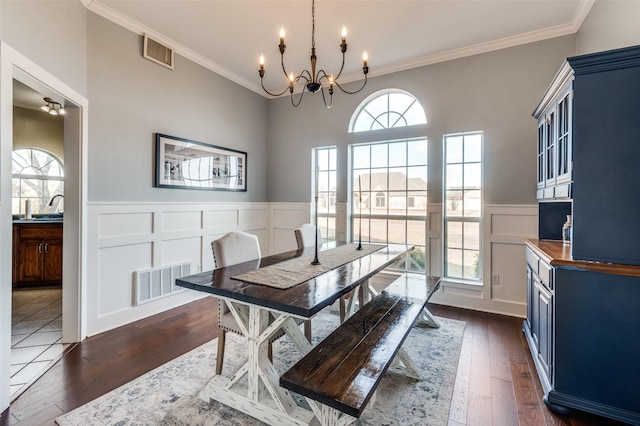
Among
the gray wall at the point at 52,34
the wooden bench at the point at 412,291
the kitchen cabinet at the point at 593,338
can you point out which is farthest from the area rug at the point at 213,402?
the gray wall at the point at 52,34

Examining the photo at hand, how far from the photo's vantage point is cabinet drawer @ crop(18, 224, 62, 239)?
160 inches

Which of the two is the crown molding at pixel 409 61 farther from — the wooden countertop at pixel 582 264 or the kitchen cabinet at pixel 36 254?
the kitchen cabinet at pixel 36 254

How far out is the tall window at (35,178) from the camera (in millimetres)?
4453

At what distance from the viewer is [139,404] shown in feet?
5.90

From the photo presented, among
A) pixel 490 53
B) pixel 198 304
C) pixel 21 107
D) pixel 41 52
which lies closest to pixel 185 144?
pixel 41 52

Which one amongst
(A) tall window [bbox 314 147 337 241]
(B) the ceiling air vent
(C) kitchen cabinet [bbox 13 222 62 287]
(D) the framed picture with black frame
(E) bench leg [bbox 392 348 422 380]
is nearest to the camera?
(E) bench leg [bbox 392 348 422 380]

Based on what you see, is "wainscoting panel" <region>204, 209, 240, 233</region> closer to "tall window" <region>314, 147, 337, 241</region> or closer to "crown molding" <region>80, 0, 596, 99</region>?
"tall window" <region>314, 147, 337, 241</region>

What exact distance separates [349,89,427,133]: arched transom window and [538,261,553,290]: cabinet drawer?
7.34 ft

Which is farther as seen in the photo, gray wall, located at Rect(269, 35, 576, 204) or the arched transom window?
the arched transom window

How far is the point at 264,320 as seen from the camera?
168 cm

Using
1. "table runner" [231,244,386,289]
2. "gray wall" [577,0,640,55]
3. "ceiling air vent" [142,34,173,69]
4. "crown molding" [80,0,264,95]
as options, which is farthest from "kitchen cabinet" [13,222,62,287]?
"gray wall" [577,0,640,55]

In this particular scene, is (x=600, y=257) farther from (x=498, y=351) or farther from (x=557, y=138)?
(x=498, y=351)

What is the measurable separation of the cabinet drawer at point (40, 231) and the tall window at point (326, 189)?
379 cm

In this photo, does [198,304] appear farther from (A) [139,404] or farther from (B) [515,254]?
(B) [515,254]
